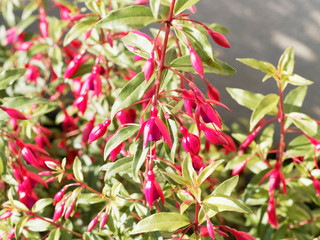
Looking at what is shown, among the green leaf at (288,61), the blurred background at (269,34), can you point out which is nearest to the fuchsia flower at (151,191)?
the green leaf at (288,61)

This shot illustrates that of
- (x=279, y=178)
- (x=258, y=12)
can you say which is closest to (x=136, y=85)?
(x=279, y=178)

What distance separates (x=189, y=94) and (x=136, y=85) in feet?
0.33

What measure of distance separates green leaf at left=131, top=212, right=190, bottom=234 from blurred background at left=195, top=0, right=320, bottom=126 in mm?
1146

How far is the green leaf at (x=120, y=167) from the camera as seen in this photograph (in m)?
0.73

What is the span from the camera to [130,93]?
0.66 meters

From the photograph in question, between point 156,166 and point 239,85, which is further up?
point 156,166

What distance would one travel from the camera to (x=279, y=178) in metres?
0.88

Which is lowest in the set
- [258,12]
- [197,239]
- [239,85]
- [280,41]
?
[239,85]

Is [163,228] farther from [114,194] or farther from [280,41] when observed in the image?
[280,41]

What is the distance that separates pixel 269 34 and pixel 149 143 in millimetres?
1054

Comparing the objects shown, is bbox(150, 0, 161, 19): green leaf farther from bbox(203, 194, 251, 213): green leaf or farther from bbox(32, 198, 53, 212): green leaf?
bbox(32, 198, 53, 212): green leaf

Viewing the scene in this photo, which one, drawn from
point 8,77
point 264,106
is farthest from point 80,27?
point 264,106

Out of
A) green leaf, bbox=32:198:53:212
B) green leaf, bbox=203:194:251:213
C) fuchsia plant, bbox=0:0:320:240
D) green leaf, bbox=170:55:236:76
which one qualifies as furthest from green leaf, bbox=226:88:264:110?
green leaf, bbox=32:198:53:212

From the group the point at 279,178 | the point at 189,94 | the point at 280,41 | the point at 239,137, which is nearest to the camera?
the point at 189,94
